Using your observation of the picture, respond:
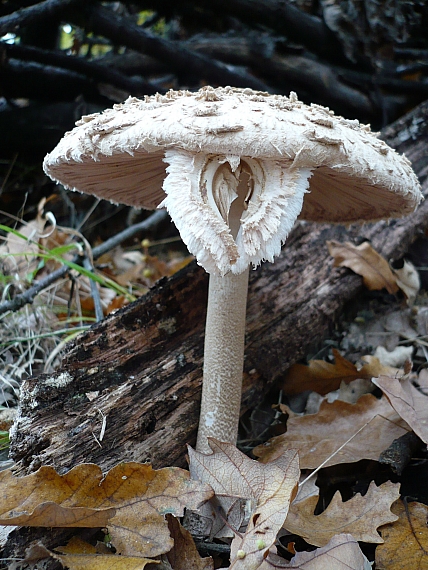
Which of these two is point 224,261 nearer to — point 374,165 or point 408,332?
point 374,165

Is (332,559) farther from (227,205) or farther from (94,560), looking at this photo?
(227,205)

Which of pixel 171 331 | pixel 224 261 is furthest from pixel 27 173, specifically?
pixel 224 261

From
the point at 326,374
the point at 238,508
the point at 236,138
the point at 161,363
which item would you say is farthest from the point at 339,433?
the point at 236,138

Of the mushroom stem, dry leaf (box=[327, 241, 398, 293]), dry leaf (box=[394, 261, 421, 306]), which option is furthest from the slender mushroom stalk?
dry leaf (box=[394, 261, 421, 306])

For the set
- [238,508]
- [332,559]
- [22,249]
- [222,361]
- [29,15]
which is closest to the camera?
[332,559]

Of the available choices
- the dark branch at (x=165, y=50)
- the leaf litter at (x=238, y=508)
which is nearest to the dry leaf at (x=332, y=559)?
the leaf litter at (x=238, y=508)

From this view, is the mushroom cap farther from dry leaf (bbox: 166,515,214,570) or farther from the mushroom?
dry leaf (bbox: 166,515,214,570)

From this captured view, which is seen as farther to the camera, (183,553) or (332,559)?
(183,553)
